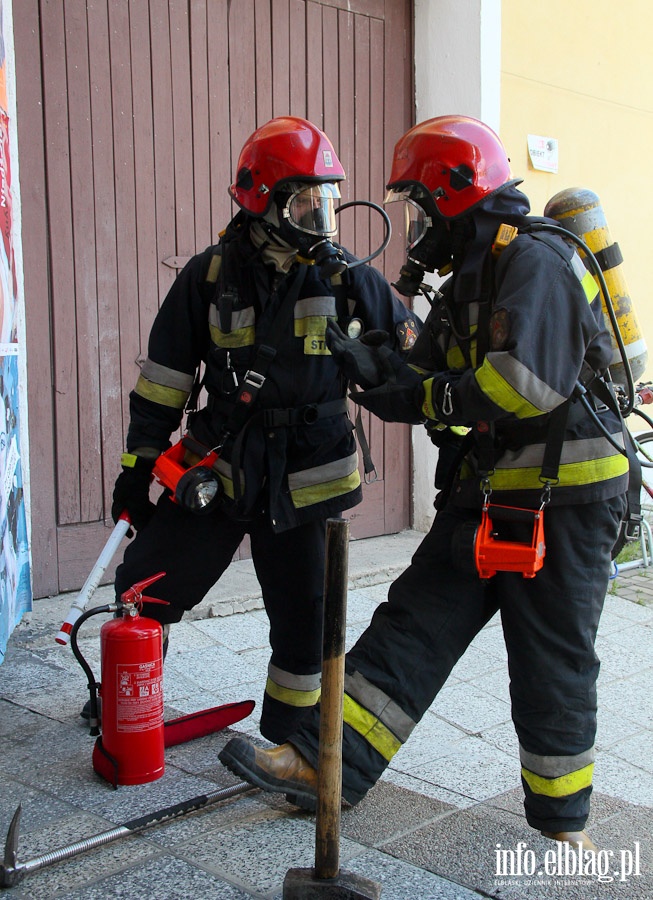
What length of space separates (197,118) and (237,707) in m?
3.30

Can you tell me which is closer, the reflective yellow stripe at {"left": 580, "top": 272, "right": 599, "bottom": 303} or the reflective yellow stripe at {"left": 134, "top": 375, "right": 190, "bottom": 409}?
the reflective yellow stripe at {"left": 580, "top": 272, "right": 599, "bottom": 303}

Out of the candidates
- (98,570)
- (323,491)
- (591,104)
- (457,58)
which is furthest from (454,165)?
(591,104)

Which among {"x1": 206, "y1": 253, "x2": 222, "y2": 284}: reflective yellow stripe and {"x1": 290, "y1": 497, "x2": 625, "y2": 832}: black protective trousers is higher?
{"x1": 206, "y1": 253, "x2": 222, "y2": 284}: reflective yellow stripe

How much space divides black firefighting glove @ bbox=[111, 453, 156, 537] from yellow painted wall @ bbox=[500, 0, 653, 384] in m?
4.29

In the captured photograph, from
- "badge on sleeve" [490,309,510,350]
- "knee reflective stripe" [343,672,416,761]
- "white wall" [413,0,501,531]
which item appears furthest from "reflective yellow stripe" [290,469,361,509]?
"white wall" [413,0,501,531]

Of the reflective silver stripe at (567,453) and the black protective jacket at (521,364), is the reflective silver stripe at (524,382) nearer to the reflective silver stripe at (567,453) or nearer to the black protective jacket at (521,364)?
the black protective jacket at (521,364)

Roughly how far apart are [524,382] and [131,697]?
4.98 ft

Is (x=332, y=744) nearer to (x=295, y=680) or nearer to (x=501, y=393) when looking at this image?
(x=501, y=393)

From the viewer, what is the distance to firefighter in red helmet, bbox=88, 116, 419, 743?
3.05 metres

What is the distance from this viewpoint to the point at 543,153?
6816 millimetres

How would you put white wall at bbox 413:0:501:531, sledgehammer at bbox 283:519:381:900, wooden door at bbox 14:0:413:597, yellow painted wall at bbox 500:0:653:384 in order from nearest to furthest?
sledgehammer at bbox 283:519:381:900
wooden door at bbox 14:0:413:597
white wall at bbox 413:0:501:531
yellow painted wall at bbox 500:0:653:384

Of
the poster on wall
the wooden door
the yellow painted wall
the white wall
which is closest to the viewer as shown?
the poster on wall

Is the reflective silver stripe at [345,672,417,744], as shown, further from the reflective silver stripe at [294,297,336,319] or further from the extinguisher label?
the reflective silver stripe at [294,297,336,319]

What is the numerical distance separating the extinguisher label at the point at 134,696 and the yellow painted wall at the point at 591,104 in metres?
4.85
